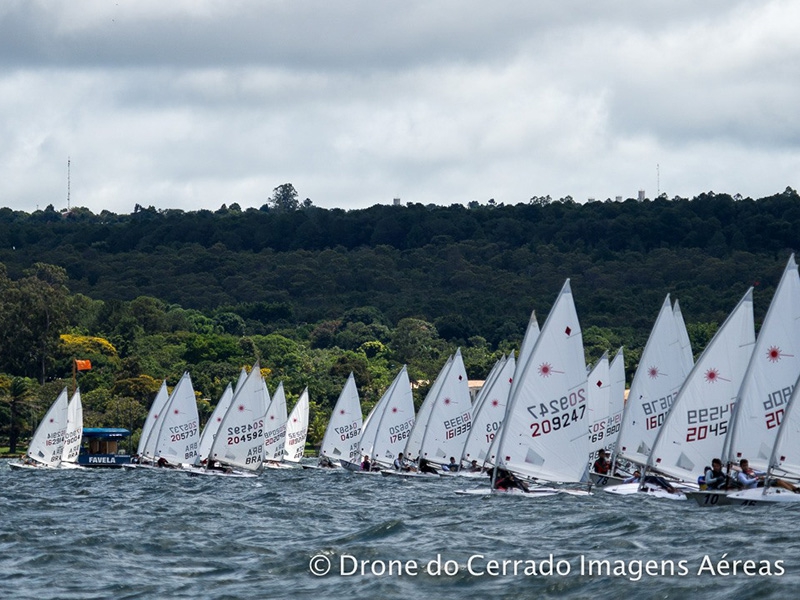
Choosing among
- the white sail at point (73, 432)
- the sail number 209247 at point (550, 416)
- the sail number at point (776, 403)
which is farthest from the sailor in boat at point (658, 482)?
the white sail at point (73, 432)

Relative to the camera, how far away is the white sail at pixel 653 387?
174 feet

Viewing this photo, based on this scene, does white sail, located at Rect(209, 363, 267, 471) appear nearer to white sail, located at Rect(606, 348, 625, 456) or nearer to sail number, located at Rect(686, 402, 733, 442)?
white sail, located at Rect(606, 348, 625, 456)

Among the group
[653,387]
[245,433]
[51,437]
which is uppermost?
[653,387]

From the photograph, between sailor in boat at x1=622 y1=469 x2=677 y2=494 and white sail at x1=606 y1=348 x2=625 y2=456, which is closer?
sailor in boat at x1=622 y1=469 x2=677 y2=494

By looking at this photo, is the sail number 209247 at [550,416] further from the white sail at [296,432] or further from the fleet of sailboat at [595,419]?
the white sail at [296,432]

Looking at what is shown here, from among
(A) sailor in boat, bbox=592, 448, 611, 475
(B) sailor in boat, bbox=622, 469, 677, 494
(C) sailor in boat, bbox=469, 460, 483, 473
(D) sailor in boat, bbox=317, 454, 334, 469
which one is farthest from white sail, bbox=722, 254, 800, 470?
(D) sailor in boat, bbox=317, 454, 334, 469

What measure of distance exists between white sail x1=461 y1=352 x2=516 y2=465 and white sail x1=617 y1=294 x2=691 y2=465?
38.2 feet

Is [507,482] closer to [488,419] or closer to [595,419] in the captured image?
[595,419]

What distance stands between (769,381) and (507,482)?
784cm

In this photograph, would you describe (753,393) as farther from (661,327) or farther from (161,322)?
(161,322)

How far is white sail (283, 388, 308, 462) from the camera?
306 feet

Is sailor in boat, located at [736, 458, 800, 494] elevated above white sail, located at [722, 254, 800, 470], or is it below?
below

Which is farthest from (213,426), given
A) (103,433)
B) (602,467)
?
(602,467)

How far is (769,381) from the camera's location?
42625 mm
